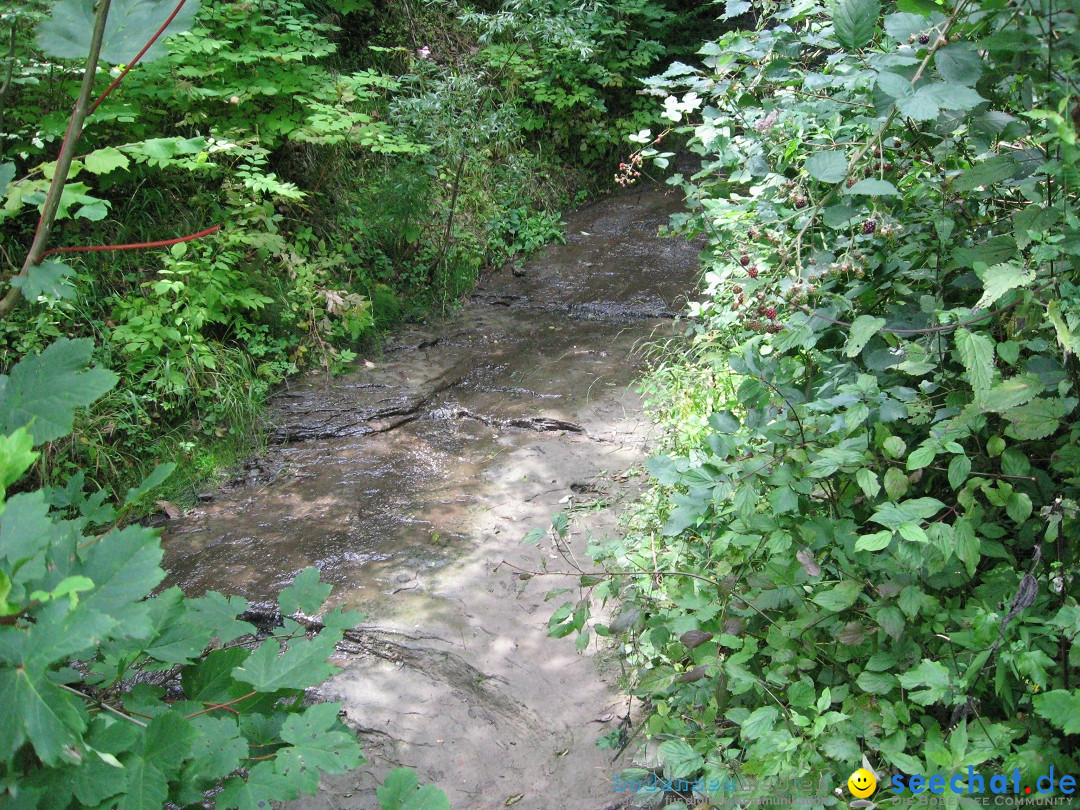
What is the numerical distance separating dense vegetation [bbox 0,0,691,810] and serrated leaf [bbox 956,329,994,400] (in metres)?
1.42

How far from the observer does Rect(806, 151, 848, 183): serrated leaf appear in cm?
176

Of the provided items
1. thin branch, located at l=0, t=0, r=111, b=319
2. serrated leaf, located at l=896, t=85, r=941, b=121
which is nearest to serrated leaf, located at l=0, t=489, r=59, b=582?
thin branch, located at l=0, t=0, r=111, b=319

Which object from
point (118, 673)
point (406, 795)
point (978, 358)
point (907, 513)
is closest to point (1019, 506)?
point (907, 513)

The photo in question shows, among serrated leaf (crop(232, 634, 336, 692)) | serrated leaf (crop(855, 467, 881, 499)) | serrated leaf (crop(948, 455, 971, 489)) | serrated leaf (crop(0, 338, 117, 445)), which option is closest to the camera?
serrated leaf (crop(0, 338, 117, 445))

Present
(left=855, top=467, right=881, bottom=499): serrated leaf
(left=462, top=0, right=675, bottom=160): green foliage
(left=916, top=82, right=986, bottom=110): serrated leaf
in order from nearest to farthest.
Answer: (left=916, top=82, right=986, bottom=110): serrated leaf
(left=855, top=467, right=881, bottom=499): serrated leaf
(left=462, top=0, right=675, bottom=160): green foliage

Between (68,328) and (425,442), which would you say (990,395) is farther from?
(68,328)

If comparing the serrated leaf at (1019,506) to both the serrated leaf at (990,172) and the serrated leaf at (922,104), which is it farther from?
the serrated leaf at (922,104)

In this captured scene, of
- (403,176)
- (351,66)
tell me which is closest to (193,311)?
(403,176)

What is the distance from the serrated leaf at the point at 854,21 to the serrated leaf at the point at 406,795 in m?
1.84

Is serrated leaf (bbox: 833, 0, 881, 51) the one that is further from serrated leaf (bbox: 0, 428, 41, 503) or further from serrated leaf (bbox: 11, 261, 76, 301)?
serrated leaf (bbox: 0, 428, 41, 503)

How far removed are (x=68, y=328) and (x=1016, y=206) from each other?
5.00 meters

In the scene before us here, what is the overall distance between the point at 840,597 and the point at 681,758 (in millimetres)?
606

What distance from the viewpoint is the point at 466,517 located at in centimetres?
396

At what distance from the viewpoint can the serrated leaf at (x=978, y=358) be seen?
1646 millimetres
